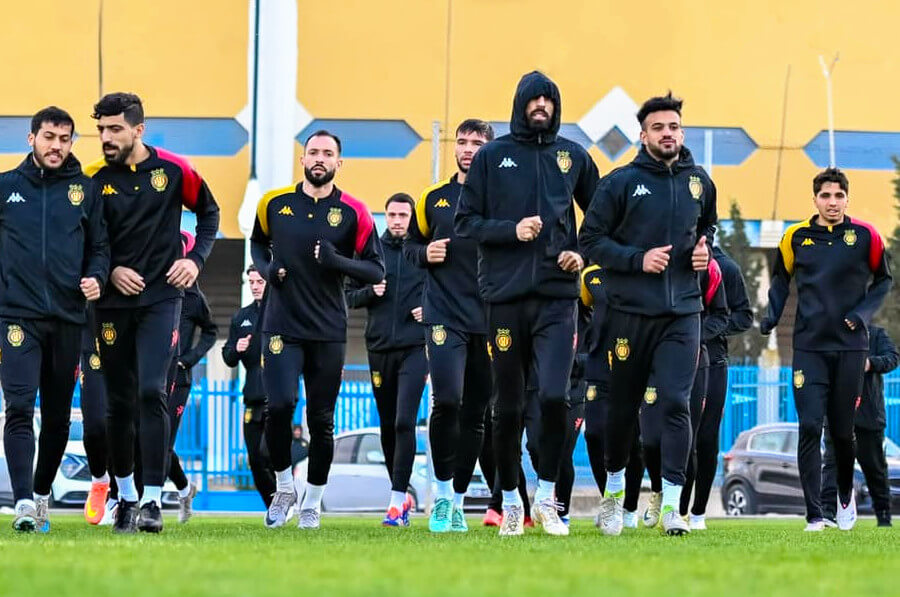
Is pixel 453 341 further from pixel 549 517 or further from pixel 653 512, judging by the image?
pixel 653 512

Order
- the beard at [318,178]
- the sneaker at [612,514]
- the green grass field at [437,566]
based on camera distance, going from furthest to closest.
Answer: the beard at [318,178] → the sneaker at [612,514] → the green grass field at [437,566]

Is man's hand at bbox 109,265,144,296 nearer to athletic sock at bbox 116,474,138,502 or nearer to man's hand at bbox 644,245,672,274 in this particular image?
athletic sock at bbox 116,474,138,502

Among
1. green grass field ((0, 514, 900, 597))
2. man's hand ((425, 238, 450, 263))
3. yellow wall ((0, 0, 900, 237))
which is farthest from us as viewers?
yellow wall ((0, 0, 900, 237))

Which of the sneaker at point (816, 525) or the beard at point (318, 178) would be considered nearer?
the beard at point (318, 178)

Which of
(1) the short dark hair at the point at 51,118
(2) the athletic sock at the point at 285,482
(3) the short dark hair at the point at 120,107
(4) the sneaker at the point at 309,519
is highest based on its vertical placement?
(3) the short dark hair at the point at 120,107

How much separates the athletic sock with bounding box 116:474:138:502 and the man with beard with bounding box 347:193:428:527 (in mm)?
2893

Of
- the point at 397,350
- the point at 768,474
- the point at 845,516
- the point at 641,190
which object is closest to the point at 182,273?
the point at 641,190

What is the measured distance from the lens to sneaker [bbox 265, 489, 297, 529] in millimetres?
12656

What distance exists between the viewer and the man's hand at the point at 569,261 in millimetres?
10594

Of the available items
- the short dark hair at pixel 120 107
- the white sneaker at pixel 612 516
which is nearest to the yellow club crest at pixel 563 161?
the white sneaker at pixel 612 516

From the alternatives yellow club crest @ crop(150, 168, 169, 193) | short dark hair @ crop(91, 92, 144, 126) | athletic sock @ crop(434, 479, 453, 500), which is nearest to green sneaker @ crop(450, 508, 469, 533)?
athletic sock @ crop(434, 479, 453, 500)

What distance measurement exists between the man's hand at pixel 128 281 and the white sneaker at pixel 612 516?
2.96 m

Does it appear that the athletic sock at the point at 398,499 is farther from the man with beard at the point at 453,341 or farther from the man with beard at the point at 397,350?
the man with beard at the point at 453,341

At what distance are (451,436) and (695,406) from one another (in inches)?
81.9
